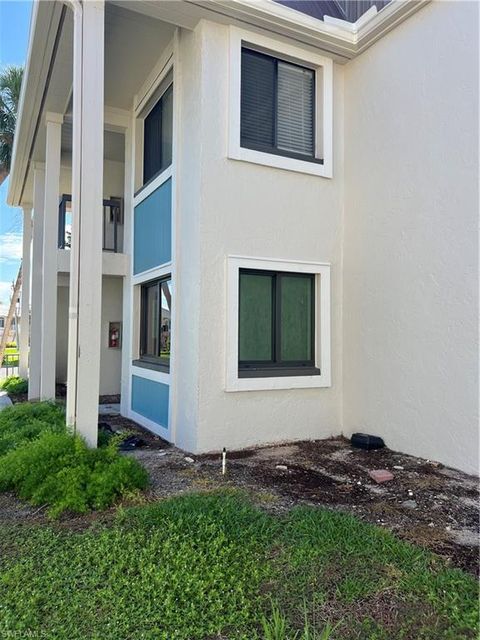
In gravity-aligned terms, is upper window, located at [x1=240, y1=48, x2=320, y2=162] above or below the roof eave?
below

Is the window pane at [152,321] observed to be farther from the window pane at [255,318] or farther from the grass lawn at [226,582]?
the grass lawn at [226,582]

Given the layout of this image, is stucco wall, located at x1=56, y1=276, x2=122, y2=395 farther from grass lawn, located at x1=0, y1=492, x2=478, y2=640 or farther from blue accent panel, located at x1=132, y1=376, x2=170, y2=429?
grass lawn, located at x1=0, y1=492, x2=478, y2=640

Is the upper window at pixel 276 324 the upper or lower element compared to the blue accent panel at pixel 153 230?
lower

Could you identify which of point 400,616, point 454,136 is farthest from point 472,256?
point 400,616

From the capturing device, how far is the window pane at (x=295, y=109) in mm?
6629

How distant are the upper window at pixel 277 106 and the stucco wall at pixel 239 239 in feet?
1.23

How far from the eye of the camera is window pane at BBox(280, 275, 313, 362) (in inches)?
258

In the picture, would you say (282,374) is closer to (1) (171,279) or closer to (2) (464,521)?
(1) (171,279)

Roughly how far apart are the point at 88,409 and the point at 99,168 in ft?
8.53

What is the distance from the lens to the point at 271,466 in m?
5.33

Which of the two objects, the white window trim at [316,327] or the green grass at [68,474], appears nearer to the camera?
the green grass at [68,474]

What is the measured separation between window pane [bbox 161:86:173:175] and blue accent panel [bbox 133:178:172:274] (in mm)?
487

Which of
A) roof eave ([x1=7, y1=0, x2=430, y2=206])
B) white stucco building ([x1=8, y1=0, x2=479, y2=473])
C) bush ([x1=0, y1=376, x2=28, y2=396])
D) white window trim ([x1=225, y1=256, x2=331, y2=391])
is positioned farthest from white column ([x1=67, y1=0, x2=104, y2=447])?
bush ([x1=0, y1=376, x2=28, y2=396])

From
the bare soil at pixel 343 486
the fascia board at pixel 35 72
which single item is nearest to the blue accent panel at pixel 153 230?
the fascia board at pixel 35 72
